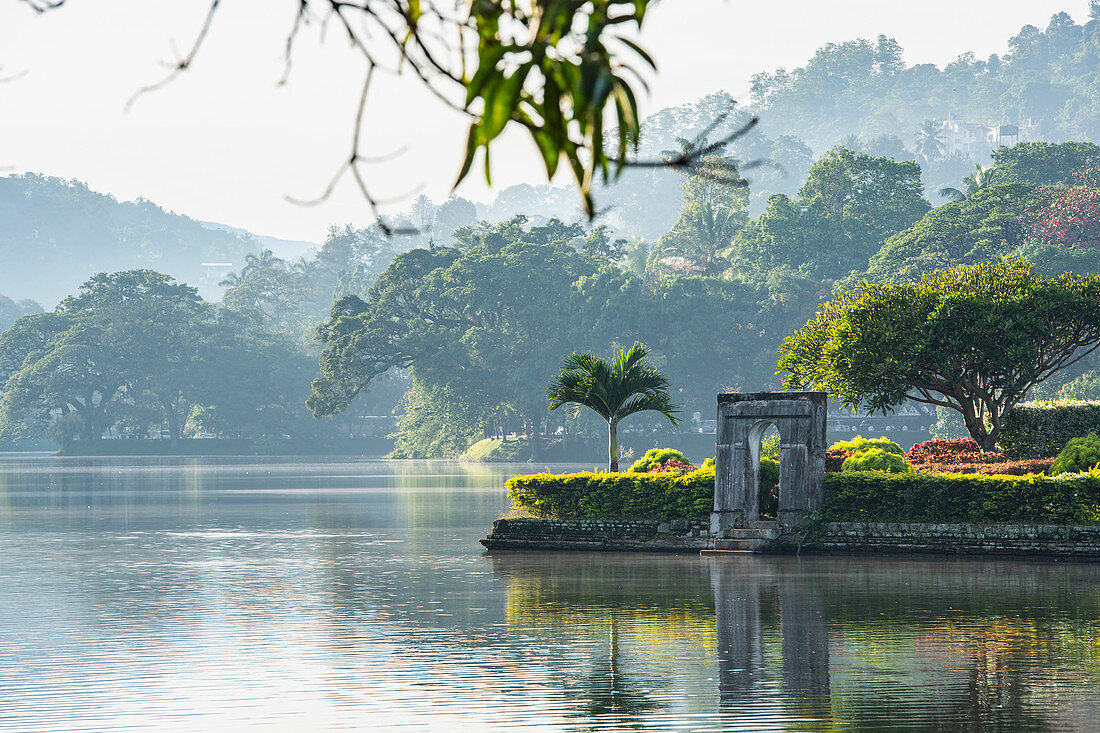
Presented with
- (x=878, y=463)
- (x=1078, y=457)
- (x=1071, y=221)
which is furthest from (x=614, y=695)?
(x=1071, y=221)

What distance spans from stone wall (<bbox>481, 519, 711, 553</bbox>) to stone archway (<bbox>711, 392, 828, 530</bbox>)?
82 cm

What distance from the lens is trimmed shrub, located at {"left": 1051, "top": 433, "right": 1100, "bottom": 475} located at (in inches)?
1104

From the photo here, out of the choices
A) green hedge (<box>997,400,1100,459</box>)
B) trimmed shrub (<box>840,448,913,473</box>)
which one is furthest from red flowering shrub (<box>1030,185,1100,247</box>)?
trimmed shrub (<box>840,448,913,473</box>)

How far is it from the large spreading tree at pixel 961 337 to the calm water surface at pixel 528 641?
5.88 meters

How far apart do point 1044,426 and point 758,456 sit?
7700 millimetres

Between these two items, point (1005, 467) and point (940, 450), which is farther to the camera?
point (940, 450)

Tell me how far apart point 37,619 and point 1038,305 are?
2207 cm

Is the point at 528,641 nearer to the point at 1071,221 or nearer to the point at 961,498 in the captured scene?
the point at 961,498

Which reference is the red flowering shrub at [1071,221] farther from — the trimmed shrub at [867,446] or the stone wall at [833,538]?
the stone wall at [833,538]

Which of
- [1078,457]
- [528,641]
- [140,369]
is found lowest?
[528,641]

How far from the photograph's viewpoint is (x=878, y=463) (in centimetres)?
2981

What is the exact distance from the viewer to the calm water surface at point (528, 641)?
42.0 feet

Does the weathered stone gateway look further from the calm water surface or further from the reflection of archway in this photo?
the reflection of archway

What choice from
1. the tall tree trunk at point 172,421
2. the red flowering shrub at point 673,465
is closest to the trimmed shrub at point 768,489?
the red flowering shrub at point 673,465
